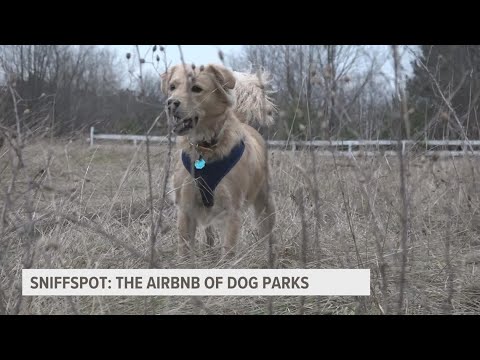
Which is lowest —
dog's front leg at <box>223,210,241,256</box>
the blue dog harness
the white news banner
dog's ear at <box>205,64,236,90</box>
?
the white news banner

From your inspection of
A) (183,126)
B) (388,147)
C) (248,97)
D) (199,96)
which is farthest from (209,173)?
(388,147)

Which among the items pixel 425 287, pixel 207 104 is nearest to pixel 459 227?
pixel 425 287

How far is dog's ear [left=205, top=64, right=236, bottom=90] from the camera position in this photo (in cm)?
366

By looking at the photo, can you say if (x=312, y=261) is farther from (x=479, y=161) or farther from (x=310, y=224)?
(x=479, y=161)

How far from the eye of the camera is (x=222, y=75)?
3.70m

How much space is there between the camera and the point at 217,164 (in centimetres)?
361

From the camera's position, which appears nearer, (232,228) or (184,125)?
(184,125)

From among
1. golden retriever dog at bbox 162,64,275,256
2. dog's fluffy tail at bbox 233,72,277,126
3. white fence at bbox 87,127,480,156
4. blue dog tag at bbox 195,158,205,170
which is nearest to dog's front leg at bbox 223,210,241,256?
golden retriever dog at bbox 162,64,275,256

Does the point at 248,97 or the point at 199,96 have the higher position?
the point at 248,97

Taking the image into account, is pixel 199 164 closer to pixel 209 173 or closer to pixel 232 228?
pixel 209 173

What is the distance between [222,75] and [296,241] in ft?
4.76

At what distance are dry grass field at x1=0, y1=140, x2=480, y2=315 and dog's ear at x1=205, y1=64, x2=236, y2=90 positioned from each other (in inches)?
40.6

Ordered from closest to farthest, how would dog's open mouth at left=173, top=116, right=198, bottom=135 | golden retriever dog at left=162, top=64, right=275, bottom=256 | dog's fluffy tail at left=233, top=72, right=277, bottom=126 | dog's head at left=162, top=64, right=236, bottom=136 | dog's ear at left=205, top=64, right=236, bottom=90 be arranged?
dog's head at left=162, top=64, right=236, bottom=136 < dog's open mouth at left=173, top=116, right=198, bottom=135 < golden retriever dog at left=162, top=64, right=275, bottom=256 < dog's ear at left=205, top=64, right=236, bottom=90 < dog's fluffy tail at left=233, top=72, right=277, bottom=126

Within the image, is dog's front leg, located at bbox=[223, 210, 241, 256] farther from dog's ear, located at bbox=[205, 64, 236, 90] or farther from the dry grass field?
dog's ear, located at bbox=[205, 64, 236, 90]
